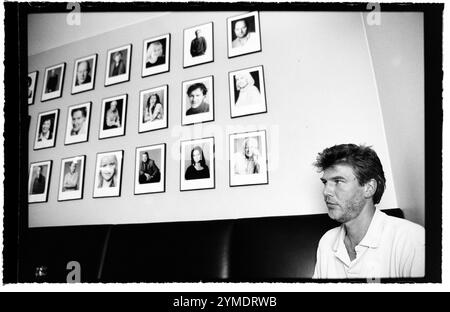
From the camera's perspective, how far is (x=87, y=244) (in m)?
1.29

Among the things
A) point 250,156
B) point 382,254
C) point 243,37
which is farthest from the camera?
point 243,37

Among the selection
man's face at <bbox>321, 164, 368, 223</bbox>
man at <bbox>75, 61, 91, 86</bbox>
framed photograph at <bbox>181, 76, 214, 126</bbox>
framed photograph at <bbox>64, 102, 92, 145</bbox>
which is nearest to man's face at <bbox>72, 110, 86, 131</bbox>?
framed photograph at <bbox>64, 102, 92, 145</bbox>

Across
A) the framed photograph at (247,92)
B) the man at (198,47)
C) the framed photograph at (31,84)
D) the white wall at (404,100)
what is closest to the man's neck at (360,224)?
the white wall at (404,100)

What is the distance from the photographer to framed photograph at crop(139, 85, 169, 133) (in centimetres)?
135

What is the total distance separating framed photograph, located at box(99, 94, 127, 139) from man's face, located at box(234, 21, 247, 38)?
1.65 ft

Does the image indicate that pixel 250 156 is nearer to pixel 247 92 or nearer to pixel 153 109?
pixel 247 92

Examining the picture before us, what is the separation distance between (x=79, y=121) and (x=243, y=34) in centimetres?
71

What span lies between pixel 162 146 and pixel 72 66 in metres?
0.47

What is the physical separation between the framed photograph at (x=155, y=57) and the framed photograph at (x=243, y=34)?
0.25 m

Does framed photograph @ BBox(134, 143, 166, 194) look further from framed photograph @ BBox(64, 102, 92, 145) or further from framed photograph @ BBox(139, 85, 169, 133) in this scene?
framed photograph @ BBox(64, 102, 92, 145)

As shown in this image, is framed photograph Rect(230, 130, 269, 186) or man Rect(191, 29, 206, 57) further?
man Rect(191, 29, 206, 57)

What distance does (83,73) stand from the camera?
1353mm

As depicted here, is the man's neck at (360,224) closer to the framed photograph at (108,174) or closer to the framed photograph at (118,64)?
the framed photograph at (108,174)

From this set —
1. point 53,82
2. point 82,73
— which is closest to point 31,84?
point 53,82
